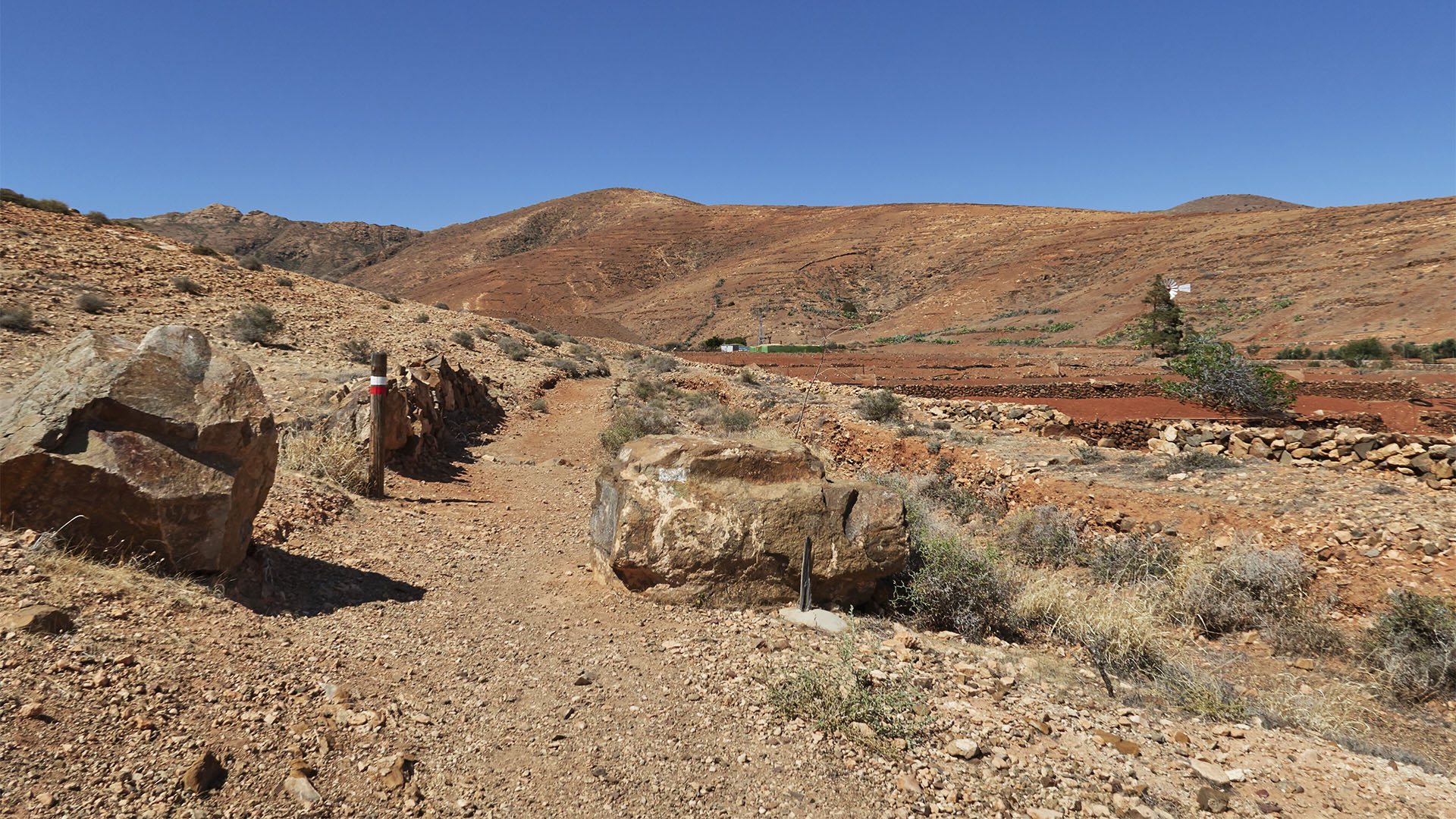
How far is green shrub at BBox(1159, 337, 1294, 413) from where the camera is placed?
13961 mm

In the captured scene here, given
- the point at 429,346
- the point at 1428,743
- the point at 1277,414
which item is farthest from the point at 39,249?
the point at 1277,414

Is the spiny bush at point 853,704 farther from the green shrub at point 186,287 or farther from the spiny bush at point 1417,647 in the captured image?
the green shrub at point 186,287

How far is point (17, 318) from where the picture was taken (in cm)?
1141

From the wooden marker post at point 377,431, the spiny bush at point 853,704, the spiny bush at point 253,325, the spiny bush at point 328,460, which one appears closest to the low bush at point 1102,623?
the spiny bush at point 853,704

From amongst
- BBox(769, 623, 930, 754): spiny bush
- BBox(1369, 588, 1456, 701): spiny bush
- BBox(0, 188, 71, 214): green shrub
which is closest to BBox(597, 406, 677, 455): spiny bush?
BBox(769, 623, 930, 754): spiny bush

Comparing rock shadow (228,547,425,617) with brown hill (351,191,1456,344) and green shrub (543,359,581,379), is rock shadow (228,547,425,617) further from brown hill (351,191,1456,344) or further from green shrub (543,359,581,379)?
green shrub (543,359,581,379)

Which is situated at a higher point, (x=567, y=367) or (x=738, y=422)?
(x=567, y=367)

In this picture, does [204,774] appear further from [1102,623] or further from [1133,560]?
[1133,560]

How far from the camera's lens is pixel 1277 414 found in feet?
44.1

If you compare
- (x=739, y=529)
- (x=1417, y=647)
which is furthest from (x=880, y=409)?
(x=739, y=529)

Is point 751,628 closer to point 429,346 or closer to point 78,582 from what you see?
point 78,582

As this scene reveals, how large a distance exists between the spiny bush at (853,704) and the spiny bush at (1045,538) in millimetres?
4516

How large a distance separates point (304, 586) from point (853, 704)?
3.95m

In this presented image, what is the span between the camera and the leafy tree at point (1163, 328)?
28797 millimetres
